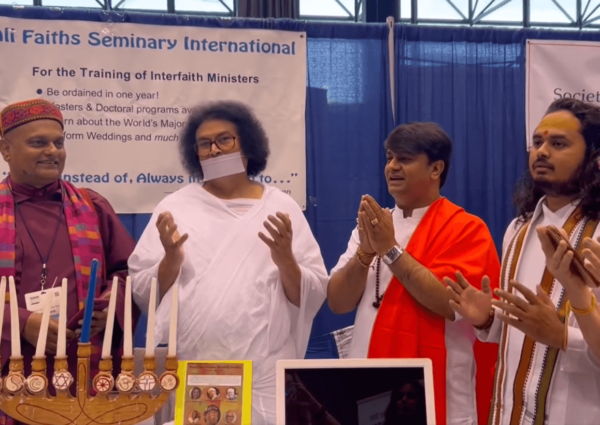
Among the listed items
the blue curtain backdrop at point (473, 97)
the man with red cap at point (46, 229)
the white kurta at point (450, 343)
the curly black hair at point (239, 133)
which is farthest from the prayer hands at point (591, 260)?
the blue curtain backdrop at point (473, 97)

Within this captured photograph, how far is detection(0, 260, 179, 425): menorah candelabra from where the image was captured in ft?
5.00

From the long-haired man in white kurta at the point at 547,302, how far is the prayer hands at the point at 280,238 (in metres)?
0.56

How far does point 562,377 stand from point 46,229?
70.6 inches

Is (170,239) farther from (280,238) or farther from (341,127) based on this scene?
(341,127)

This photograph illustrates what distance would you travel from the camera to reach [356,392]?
5.28ft

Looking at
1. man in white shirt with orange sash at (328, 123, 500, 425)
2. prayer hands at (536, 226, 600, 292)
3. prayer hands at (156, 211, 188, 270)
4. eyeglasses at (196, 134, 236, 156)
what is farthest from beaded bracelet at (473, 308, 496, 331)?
eyeglasses at (196, 134, 236, 156)

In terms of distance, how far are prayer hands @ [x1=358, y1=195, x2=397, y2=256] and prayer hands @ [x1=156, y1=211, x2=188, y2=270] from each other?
23.6 inches

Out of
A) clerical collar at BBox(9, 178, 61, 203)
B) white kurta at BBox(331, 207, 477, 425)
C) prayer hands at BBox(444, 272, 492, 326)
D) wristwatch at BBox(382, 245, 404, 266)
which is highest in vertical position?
clerical collar at BBox(9, 178, 61, 203)

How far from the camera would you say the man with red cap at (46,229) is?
7.98 feet

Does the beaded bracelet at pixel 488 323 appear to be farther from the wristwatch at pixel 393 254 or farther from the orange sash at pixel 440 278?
the wristwatch at pixel 393 254

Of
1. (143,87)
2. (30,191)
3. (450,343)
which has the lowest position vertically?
(450,343)

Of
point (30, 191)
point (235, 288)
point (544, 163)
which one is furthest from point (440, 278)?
point (30, 191)

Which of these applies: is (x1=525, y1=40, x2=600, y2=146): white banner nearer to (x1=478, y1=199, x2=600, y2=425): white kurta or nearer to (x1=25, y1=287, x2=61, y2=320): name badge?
(x1=478, y1=199, x2=600, y2=425): white kurta

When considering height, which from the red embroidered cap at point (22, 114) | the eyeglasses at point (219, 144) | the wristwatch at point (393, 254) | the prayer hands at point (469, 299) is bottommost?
the prayer hands at point (469, 299)
